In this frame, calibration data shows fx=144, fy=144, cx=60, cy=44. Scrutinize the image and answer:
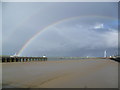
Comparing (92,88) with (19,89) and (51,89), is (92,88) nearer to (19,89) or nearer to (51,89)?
(51,89)

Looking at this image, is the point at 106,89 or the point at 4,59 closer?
the point at 106,89

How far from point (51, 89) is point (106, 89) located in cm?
254

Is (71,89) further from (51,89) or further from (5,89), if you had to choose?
(5,89)

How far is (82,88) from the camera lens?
6.84 m

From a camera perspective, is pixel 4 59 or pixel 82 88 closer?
pixel 82 88

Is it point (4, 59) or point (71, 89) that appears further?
point (4, 59)

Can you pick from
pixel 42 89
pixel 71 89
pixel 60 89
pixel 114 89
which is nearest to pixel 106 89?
pixel 114 89

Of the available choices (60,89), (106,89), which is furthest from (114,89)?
(60,89)

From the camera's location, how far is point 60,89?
663cm

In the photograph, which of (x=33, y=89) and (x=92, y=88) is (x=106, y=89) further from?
(x=33, y=89)

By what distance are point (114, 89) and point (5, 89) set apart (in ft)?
16.7

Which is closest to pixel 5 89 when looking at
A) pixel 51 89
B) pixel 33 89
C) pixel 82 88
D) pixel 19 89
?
pixel 19 89

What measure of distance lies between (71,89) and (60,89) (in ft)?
1.69

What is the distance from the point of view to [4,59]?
3894cm
